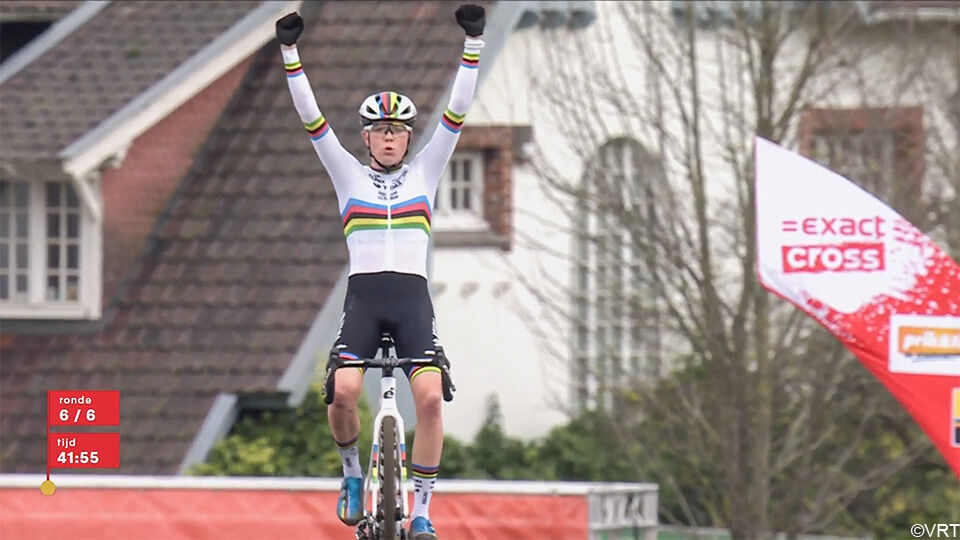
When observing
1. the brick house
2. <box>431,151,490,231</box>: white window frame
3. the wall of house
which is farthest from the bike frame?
<box>431,151,490,231</box>: white window frame

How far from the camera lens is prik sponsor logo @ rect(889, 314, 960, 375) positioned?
518 inches

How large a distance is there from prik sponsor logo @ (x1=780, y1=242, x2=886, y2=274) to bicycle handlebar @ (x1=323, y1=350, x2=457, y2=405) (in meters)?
3.02

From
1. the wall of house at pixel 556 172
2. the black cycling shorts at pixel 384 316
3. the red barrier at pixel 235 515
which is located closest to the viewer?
the black cycling shorts at pixel 384 316

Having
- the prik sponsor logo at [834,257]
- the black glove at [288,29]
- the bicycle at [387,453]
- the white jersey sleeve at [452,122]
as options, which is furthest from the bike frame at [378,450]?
the prik sponsor logo at [834,257]

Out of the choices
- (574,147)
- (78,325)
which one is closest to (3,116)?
(78,325)

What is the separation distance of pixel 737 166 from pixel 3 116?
616 cm

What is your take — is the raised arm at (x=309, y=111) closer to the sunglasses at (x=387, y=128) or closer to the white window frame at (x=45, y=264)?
the sunglasses at (x=387, y=128)

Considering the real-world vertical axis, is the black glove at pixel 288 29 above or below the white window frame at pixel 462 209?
below

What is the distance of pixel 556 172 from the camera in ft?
62.7

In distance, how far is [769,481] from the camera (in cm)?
1839
